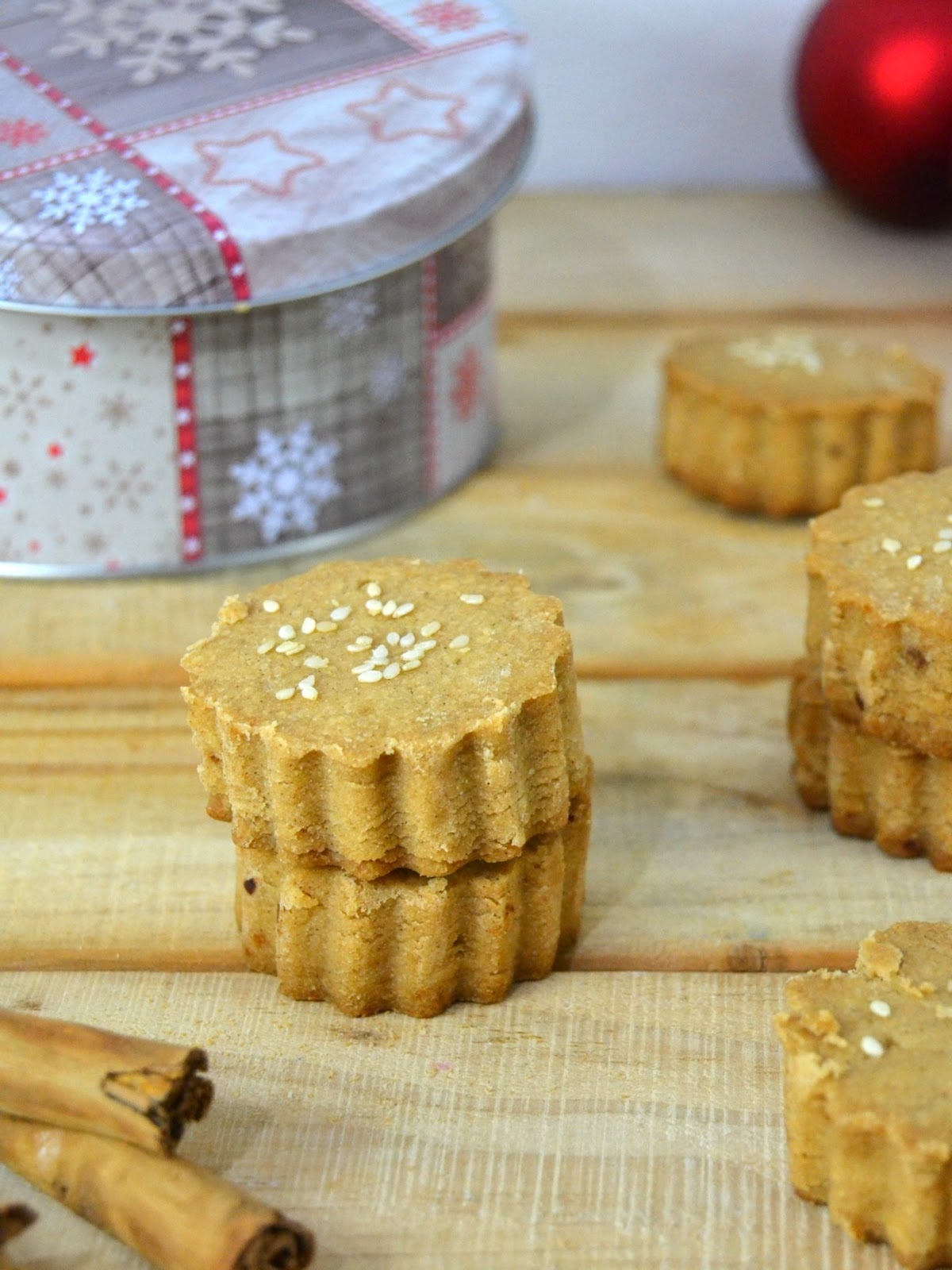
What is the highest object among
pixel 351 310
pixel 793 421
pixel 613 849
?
pixel 351 310

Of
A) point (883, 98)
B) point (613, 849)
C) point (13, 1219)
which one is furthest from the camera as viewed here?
point (883, 98)

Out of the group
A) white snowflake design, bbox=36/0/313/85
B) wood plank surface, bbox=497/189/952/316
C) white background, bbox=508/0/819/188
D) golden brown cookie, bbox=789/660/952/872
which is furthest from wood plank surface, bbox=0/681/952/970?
white background, bbox=508/0/819/188

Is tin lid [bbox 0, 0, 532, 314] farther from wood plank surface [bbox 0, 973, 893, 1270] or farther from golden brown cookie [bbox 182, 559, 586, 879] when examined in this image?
wood plank surface [bbox 0, 973, 893, 1270]

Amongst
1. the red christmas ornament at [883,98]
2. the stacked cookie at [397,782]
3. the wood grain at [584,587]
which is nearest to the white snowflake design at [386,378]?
the wood grain at [584,587]

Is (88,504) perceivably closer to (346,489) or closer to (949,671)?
(346,489)

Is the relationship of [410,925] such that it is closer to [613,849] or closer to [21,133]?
[613,849]

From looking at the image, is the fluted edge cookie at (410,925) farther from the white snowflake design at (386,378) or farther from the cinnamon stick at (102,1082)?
A: the white snowflake design at (386,378)

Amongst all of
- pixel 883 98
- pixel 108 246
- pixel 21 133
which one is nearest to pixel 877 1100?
pixel 108 246
